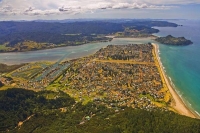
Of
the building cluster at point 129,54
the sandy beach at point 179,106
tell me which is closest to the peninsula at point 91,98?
the sandy beach at point 179,106

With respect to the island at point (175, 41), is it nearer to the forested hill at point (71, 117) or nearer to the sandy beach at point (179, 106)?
the sandy beach at point (179, 106)

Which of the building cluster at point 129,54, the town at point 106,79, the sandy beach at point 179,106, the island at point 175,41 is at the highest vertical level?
the island at point 175,41

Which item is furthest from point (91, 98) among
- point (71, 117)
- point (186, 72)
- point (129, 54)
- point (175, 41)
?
point (175, 41)

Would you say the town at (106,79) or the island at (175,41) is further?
the island at (175,41)

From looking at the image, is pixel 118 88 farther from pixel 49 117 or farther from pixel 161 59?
pixel 161 59

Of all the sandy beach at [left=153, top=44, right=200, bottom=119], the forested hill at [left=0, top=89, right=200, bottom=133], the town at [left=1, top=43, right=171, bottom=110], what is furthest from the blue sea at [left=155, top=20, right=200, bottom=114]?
the forested hill at [left=0, top=89, right=200, bottom=133]

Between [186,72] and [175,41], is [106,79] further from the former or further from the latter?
[175,41]

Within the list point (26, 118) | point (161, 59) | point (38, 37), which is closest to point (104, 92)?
point (26, 118)

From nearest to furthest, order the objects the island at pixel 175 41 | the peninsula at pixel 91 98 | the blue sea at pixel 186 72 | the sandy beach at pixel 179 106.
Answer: the peninsula at pixel 91 98, the sandy beach at pixel 179 106, the blue sea at pixel 186 72, the island at pixel 175 41

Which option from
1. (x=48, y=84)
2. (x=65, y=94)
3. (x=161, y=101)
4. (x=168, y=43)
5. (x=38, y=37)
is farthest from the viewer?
(x=38, y=37)
